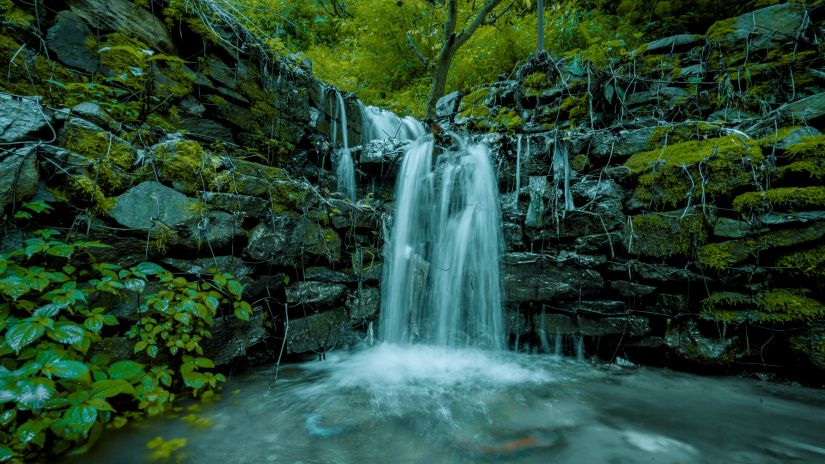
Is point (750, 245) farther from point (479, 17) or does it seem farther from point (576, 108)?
point (479, 17)

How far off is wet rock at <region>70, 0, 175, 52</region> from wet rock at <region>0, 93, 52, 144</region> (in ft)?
4.79

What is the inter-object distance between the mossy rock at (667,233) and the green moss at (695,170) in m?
0.21

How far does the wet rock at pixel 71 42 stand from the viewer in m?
3.09

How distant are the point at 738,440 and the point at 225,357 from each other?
3.91 meters

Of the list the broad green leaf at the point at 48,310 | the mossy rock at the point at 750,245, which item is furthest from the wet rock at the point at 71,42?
the mossy rock at the point at 750,245

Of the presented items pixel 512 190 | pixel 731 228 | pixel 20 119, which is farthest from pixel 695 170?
pixel 20 119

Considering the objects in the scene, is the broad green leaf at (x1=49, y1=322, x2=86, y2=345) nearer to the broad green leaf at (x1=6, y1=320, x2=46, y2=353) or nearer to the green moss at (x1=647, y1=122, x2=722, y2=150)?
the broad green leaf at (x1=6, y1=320, x2=46, y2=353)

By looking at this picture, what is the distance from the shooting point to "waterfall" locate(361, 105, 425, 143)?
6.63 meters

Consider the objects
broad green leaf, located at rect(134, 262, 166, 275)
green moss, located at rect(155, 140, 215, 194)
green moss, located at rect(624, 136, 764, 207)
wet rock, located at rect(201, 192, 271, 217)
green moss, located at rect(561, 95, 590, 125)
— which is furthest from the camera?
green moss, located at rect(561, 95, 590, 125)

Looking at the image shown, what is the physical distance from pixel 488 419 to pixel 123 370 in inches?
95.7

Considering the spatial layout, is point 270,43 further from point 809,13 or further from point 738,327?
point 809,13

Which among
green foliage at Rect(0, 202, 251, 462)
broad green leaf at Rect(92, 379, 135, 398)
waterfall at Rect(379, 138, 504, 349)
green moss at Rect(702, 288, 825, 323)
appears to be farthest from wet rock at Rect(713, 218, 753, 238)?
broad green leaf at Rect(92, 379, 135, 398)

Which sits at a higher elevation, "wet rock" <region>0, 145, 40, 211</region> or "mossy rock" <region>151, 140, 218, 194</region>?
"mossy rock" <region>151, 140, 218, 194</region>

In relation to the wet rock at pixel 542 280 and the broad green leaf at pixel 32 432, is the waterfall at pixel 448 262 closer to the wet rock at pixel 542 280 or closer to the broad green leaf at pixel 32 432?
the wet rock at pixel 542 280
